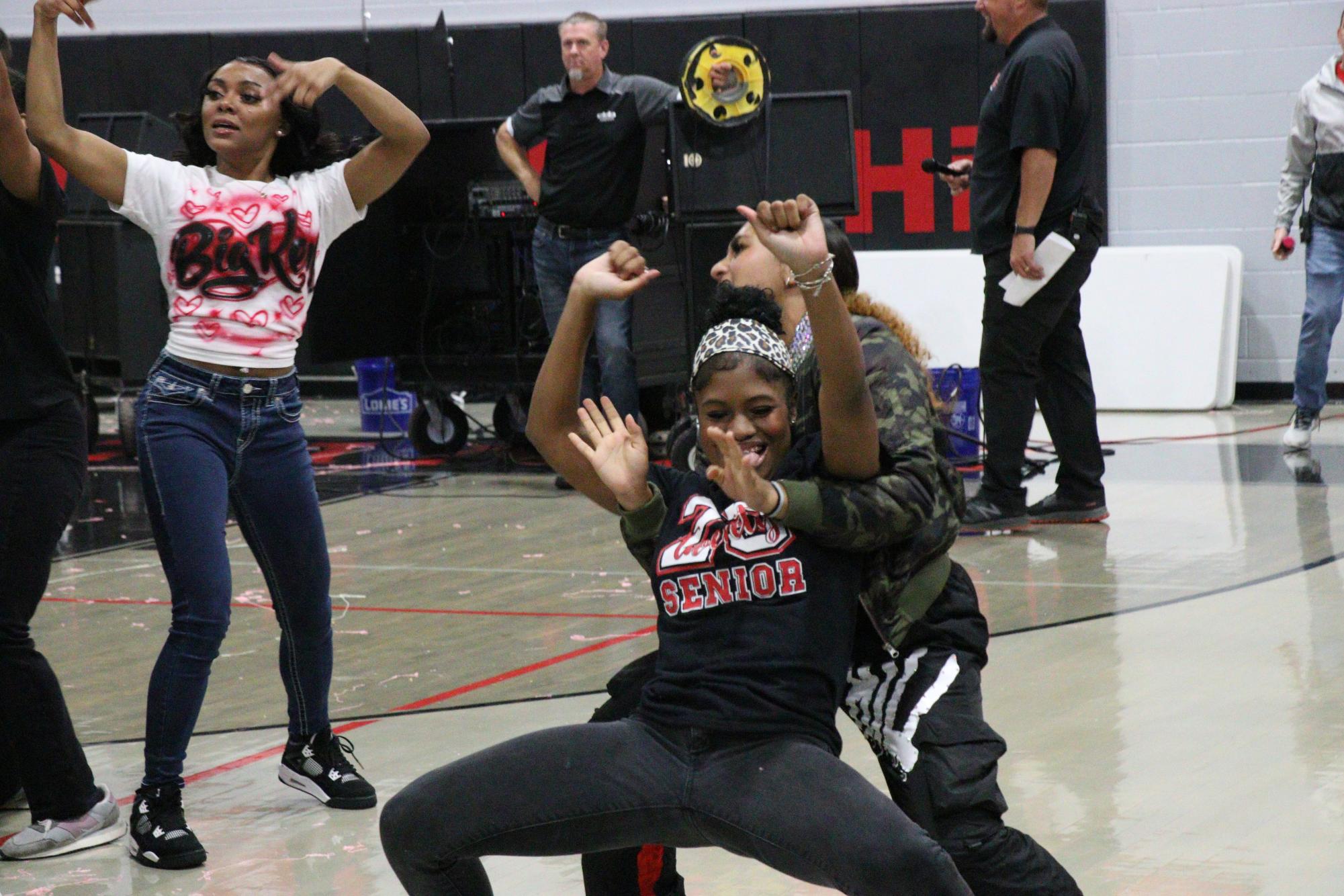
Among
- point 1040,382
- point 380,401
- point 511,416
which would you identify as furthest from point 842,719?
point 380,401

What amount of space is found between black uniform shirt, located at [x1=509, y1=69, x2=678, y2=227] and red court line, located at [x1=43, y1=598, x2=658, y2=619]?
8.72 feet

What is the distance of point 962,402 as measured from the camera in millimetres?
8312

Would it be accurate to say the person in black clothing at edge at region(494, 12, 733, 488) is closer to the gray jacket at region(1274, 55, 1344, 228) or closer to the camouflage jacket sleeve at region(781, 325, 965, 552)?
the gray jacket at region(1274, 55, 1344, 228)

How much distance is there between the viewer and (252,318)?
341 cm

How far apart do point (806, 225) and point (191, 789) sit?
7.04ft

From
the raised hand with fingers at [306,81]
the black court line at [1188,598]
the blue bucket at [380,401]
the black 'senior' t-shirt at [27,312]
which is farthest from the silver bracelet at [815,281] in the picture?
the blue bucket at [380,401]

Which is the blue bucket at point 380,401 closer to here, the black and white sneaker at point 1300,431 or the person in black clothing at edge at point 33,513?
the black and white sneaker at point 1300,431

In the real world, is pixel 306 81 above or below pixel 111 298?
above

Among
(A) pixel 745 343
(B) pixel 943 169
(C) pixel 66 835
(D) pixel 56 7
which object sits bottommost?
(C) pixel 66 835

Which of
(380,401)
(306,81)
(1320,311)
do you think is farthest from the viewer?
(380,401)

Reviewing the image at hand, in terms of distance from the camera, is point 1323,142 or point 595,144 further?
point 1323,142

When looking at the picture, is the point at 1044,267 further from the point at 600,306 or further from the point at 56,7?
the point at 56,7

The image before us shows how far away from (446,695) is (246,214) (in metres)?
1.51

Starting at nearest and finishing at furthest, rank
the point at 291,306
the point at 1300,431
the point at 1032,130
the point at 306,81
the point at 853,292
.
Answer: the point at 853,292 → the point at 306,81 → the point at 291,306 → the point at 1032,130 → the point at 1300,431
